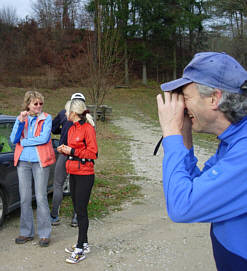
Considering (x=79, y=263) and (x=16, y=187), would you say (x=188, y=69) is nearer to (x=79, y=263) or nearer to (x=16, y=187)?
(x=79, y=263)

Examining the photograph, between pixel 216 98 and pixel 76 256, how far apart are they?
119 inches

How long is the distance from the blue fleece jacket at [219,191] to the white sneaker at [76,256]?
278 centimetres

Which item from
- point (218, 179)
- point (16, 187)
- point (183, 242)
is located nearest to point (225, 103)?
point (218, 179)

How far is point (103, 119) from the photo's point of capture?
64.6ft

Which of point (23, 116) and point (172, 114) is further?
point (23, 116)

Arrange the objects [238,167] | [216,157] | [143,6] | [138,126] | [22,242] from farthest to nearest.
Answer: [143,6]
[138,126]
[22,242]
[216,157]
[238,167]

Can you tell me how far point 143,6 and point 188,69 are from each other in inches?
1379

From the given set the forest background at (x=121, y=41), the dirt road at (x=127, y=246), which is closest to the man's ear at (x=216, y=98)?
the dirt road at (x=127, y=246)

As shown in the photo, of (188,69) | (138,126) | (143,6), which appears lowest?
(138,126)

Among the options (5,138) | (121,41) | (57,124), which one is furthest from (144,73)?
(5,138)

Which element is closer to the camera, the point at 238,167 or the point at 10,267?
the point at 238,167

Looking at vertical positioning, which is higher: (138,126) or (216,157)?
(216,157)

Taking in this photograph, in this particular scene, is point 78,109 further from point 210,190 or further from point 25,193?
point 210,190

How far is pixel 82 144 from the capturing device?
411 centimetres
